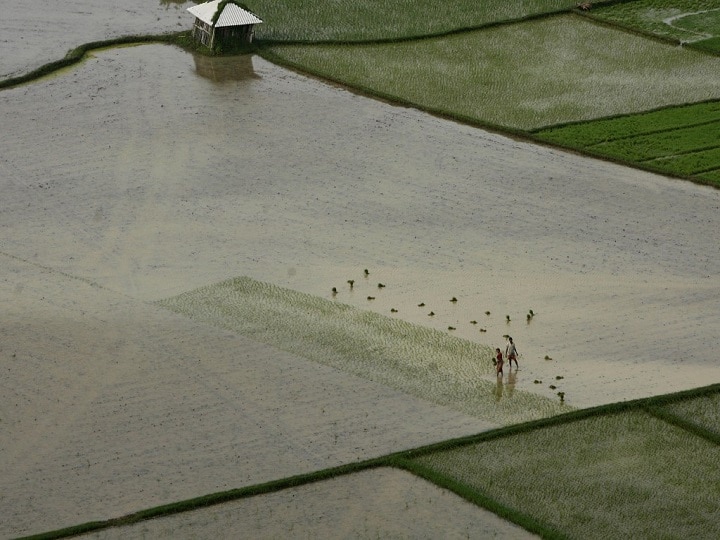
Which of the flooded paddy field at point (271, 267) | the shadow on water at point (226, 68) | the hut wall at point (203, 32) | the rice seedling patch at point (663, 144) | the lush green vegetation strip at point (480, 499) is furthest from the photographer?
the hut wall at point (203, 32)

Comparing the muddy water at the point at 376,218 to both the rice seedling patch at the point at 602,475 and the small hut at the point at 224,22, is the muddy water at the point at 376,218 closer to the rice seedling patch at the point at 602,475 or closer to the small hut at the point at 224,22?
the rice seedling patch at the point at 602,475

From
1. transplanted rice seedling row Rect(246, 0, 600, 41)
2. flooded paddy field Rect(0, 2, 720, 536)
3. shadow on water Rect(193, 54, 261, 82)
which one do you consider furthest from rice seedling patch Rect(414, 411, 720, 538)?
transplanted rice seedling row Rect(246, 0, 600, 41)

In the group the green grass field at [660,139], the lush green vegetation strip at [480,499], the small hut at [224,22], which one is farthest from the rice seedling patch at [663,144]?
the lush green vegetation strip at [480,499]

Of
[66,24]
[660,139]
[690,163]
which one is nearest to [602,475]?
[690,163]

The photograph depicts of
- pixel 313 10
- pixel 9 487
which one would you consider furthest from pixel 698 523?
pixel 313 10

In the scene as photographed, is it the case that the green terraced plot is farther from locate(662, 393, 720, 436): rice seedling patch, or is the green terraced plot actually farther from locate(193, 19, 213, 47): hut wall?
locate(662, 393, 720, 436): rice seedling patch

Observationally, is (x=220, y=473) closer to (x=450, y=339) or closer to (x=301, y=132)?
(x=450, y=339)

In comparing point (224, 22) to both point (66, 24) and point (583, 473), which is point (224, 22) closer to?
point (66, 24)
